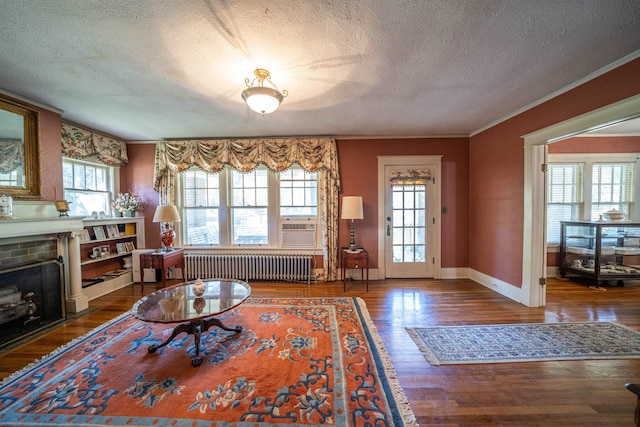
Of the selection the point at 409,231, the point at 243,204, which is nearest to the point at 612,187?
the point at 409,231

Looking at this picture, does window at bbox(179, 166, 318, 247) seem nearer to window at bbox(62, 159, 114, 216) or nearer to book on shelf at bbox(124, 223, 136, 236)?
book on shelf at bbox(124, 223, 136, 236)

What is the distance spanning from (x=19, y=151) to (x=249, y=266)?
3020 mm

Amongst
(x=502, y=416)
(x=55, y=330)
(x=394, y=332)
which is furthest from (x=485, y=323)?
(x=55, y=330)

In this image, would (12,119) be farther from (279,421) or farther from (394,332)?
(394,332)

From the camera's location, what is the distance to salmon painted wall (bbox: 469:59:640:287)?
84.3 inches

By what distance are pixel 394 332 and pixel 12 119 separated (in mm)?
4680

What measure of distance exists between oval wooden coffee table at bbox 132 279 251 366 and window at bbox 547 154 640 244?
552cm

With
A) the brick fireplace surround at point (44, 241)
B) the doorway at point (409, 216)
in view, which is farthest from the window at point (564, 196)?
the brick fireplace surround at point (44, 241)

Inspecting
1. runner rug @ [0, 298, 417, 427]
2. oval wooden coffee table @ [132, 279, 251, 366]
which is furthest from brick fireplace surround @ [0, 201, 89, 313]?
oval wooden coffee table @ [132, 279, 251, 366]

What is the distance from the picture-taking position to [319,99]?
2664 mm

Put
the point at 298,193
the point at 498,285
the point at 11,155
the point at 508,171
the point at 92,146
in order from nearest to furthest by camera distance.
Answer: the point at 11,155 → the point at 508,171 → the point at 498,285 → the point at 92,146 → the point at 298,193

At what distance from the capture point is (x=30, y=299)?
2.54 m

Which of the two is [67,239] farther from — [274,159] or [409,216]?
[409,216]

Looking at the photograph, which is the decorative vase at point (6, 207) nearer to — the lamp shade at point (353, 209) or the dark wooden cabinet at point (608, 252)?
the lamp shade at point (353, 209)
